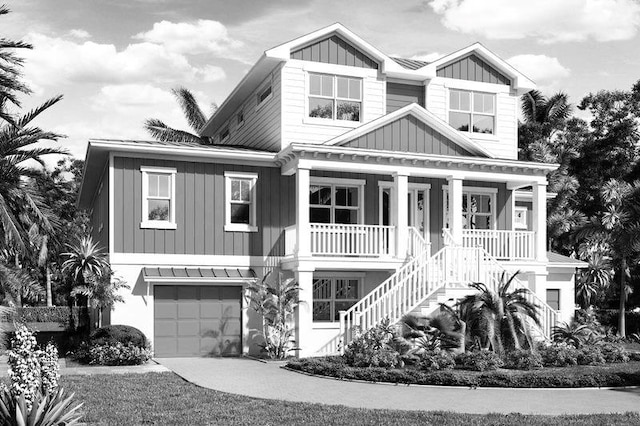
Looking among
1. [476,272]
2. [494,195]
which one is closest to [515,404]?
[476,272]

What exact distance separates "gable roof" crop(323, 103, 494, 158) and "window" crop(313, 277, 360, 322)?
14.6 ft

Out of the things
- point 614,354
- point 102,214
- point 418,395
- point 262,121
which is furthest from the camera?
point 102,214

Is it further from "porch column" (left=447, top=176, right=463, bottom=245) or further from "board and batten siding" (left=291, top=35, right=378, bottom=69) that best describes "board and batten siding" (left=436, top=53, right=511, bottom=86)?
"porch column" (left=447, top=176, right=463, bottom=245)

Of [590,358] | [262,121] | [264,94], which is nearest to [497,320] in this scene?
[590,358]

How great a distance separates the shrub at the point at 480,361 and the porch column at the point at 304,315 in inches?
207

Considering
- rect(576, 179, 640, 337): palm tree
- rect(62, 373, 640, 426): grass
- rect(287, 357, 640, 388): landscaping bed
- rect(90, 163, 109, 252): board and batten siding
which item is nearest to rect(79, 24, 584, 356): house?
rect(90, 163, 109, 252): board and batten siding

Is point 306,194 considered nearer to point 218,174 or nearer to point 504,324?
point 218,174

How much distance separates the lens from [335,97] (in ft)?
83.0

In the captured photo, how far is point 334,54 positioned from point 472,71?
523 centimetres

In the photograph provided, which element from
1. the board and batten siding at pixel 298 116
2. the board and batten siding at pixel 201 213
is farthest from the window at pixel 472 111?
the board and batten siding at pixel 201 213

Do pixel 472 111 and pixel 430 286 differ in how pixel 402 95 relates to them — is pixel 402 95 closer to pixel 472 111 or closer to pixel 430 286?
pixel 472 111

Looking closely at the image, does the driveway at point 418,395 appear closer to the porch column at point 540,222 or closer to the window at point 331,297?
the window at point 331,297

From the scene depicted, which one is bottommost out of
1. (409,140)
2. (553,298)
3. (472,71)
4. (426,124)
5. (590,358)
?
(590,358)

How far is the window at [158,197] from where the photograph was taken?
23.1m
